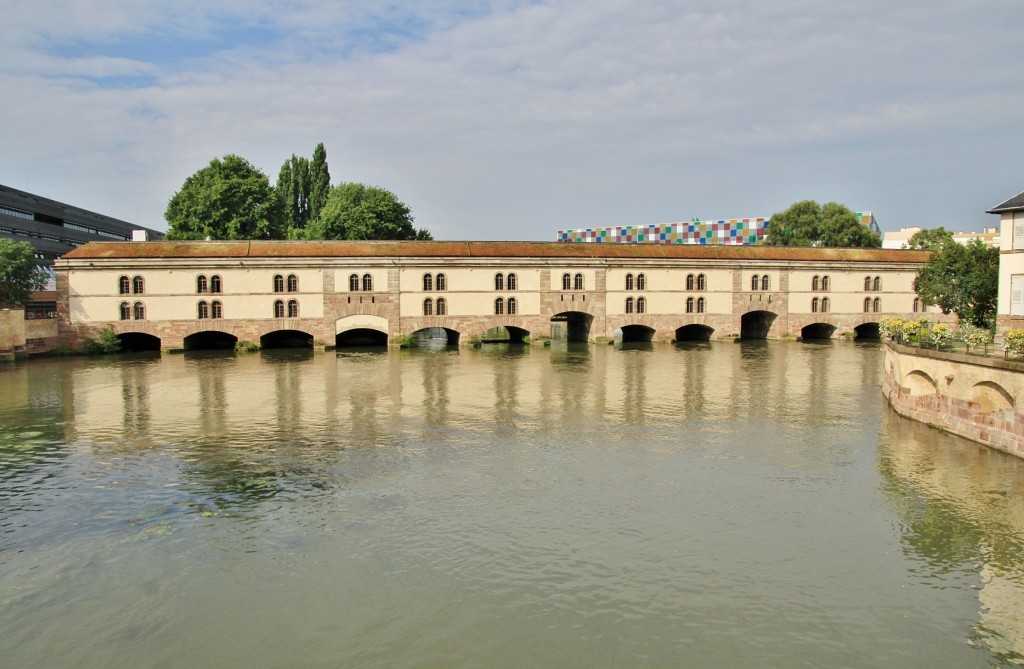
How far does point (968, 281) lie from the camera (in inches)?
1417

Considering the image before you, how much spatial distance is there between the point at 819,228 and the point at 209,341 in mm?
63533

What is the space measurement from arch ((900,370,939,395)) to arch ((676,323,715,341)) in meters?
30.5

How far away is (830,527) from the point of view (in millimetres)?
14602

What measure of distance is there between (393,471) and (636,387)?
16542 millimetres

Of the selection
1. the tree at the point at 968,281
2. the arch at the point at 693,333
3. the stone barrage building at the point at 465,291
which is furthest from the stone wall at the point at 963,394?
the arch at the point at 693,333

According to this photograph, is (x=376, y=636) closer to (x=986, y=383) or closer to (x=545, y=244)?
(x=986, y=383)

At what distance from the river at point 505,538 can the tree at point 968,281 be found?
14.3m

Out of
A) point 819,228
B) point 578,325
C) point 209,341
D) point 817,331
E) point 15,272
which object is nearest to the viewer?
point 15,272

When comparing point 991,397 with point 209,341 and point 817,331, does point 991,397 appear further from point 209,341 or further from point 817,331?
point 209,341

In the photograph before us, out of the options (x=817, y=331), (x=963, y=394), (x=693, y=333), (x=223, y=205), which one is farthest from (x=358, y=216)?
(x=963, y=394)

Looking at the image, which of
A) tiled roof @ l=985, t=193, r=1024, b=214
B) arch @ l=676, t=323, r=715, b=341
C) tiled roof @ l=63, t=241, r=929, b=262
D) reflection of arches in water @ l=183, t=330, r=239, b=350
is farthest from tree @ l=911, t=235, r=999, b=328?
reflection of arches in water @ l=183, t=330, r=239, b=350

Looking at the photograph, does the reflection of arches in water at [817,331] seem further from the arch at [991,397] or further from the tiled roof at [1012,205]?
the arch at [991,397]

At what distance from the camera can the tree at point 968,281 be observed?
34.8 meters

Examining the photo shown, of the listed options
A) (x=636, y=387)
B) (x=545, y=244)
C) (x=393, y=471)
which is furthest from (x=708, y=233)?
(x=393, y=471)
